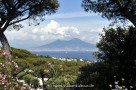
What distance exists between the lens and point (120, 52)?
933 inches

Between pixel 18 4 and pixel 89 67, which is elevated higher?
pixel 18 4

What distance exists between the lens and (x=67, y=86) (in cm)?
1970

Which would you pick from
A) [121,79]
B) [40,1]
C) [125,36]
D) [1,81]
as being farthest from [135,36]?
[1,81]

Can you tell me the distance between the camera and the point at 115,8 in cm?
2406

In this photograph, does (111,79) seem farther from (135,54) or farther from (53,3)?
(53,3)

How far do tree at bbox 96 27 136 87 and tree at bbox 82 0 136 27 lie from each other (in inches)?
30.4

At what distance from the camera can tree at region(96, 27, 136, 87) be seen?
2306 cm

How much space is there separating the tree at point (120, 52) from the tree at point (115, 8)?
772mm

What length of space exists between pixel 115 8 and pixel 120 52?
87.3 inches

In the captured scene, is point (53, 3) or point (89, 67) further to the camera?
point (53, 3)

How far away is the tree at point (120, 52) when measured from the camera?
908 inches

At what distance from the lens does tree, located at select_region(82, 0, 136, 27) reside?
23328 mm

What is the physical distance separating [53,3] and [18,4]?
2.20m

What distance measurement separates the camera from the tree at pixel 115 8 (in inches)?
918
